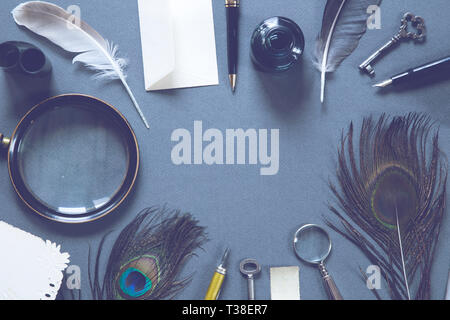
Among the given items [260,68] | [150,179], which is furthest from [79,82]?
[260,68]

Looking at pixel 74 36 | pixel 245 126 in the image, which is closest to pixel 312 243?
pixel 245 126

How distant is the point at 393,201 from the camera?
82 centimetres

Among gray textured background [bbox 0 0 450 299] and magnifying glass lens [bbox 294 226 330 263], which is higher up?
gray textured background [bbox 0 0 450 299]

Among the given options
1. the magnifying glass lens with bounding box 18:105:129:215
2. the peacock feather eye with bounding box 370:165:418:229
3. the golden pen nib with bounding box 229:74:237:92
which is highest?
the golden pen nib with bounding box 229:74:237:92

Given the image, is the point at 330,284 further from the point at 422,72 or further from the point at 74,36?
the point at 74,36

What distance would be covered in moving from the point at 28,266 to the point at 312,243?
1.94 feet

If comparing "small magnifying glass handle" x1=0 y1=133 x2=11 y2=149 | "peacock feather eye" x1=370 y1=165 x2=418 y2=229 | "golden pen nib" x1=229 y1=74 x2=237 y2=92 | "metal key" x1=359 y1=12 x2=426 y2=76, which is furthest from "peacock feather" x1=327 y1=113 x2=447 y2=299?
"small magnifying glass handle" x1=0 y1=133 x2=11 y2=149

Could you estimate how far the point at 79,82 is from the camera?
2.74 ft

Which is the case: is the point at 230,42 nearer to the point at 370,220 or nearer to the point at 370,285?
the point at 370,220

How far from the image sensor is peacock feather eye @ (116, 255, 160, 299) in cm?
81

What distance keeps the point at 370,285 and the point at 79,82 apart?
76 centimetres

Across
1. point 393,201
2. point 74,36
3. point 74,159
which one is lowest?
point 393,201

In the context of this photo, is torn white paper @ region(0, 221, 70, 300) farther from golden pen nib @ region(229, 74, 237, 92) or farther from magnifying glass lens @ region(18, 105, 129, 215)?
golden pen nib @ region(229, 74, 237, 92)

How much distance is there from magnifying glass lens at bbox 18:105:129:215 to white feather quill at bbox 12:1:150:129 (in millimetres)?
90
